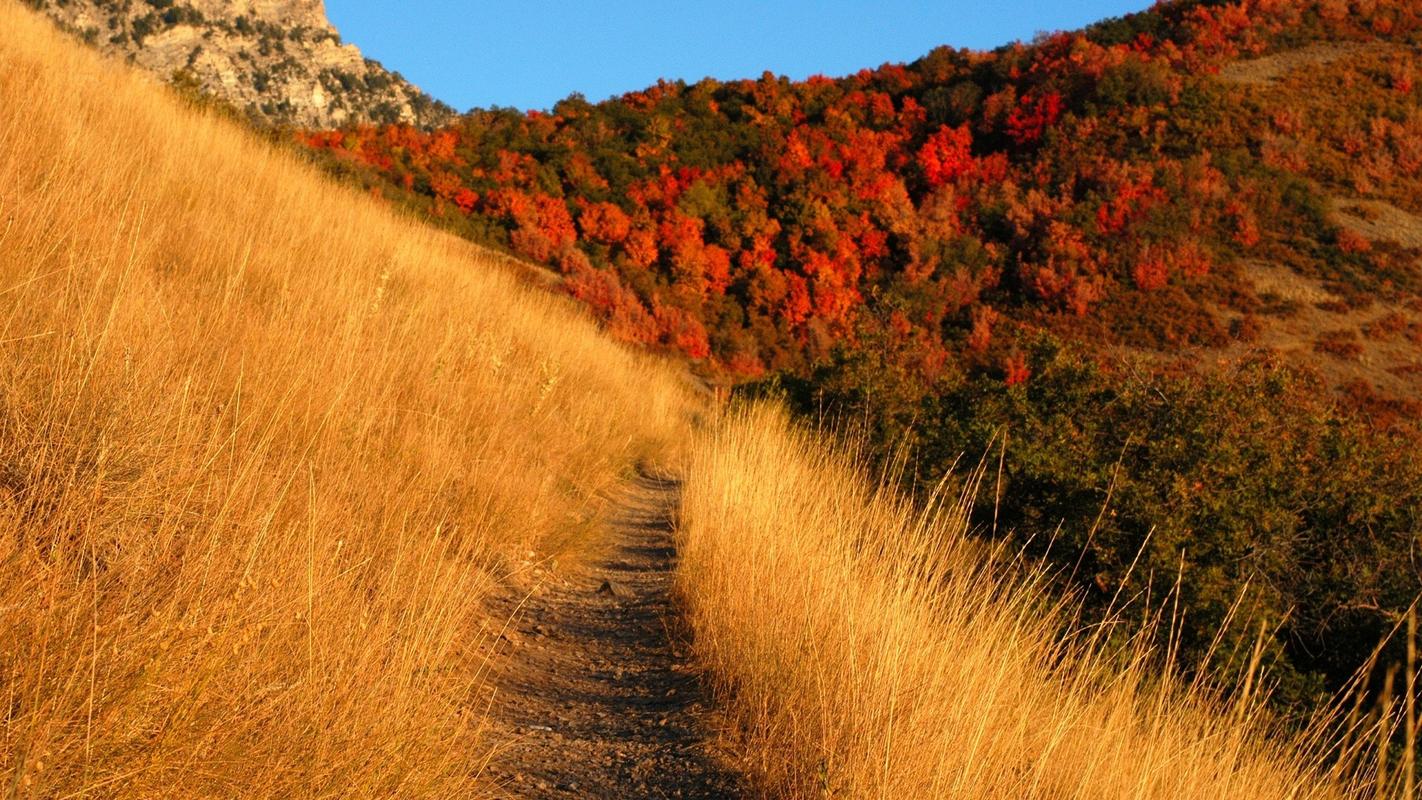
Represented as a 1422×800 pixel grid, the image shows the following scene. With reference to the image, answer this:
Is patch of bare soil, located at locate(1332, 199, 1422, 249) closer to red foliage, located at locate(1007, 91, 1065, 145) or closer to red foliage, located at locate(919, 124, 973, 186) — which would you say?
red foliage, located at locate(1007, 91, 1065, 145)

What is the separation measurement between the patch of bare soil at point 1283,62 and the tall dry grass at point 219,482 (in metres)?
36.4

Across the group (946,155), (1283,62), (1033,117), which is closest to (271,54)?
(946,155)

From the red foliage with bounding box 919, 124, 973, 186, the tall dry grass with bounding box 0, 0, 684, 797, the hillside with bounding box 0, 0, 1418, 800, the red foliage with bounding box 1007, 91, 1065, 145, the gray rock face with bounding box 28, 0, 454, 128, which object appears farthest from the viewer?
the gray rock face with bounding box 28, 0, 454, 128

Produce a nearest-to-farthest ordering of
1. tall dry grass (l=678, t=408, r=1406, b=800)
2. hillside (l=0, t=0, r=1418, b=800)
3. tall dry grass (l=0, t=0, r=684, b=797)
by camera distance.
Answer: tall dry grass (l=0, t=0, r=684, b=797), hillside (l=0, t=0, r=1418, b=800), tall dry grass (l=678, t=408, r=1406, b=800)

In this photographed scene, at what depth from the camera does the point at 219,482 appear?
2439 mm

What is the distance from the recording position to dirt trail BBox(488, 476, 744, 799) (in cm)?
269

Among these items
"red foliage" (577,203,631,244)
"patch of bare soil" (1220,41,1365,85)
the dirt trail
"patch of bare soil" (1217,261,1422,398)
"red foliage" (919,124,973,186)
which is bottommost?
the dirt trail

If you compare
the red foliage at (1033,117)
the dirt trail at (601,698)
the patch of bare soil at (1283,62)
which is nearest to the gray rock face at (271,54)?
the red foliage at (1033,117)

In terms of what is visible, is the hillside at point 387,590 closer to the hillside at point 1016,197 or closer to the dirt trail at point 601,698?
the dirt trail at point 601,698

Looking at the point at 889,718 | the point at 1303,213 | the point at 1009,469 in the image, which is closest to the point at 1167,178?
the point at 1303,213

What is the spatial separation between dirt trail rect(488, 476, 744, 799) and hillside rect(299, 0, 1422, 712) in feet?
15.7

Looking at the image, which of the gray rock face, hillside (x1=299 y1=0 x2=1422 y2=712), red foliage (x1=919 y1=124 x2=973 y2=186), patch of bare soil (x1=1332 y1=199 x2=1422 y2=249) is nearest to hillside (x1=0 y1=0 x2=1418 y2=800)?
hillside (x1=299 y1=0 x2=1422 y2=712)

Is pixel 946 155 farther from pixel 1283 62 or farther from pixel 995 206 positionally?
pixel 1283 62

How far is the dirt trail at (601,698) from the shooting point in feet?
8.84
